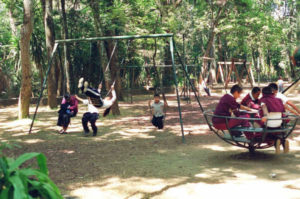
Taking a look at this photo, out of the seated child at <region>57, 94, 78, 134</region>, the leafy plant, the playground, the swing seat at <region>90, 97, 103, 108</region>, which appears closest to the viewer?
the leafy plant

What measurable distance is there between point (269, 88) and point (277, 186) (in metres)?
1.94

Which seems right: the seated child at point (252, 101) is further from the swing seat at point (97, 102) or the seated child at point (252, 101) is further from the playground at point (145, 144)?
the swing seat at point (97, 102)

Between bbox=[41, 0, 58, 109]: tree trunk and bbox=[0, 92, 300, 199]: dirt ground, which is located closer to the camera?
bbox=[0, 92, 300, 199]: dirt ground

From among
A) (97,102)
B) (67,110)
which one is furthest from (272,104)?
(67,110)

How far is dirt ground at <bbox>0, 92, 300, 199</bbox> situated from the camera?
15.3 ft

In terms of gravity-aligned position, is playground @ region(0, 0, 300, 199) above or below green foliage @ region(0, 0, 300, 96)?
below

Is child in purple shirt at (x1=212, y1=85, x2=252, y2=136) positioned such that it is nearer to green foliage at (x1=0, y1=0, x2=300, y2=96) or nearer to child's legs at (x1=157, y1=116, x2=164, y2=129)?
child's legs at (x1=157, y1=116, x2=164, y2=129)

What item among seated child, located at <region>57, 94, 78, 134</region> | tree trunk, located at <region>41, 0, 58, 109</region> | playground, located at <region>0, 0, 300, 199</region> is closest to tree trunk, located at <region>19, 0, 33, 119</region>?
playground, located at <region>0, 0, 300, 199</region>

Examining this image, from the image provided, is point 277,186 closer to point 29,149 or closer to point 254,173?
point 254,173

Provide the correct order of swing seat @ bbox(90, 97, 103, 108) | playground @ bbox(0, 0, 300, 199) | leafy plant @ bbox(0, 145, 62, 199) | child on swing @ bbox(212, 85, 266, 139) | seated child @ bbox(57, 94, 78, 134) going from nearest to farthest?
leafy plant @ bbox(0, 145, 62, 199), playground @ bbox(0, 0, 300, 199), child on swing @ bbox(212, 85, 266, 139), swing seat @ bbox(90, 97, 103, 108), seated child @ bbox(57, 94, 78, 134)

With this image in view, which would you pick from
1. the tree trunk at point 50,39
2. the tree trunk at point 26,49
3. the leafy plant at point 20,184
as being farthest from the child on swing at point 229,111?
the tree trunk at point 50,39

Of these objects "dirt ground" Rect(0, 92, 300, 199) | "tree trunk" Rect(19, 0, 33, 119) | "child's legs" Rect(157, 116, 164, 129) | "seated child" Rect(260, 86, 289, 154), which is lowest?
"dirt ground" Rect(0, 92, 300, 199)

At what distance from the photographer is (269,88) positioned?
5965mm

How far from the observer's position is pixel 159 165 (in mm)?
6090
